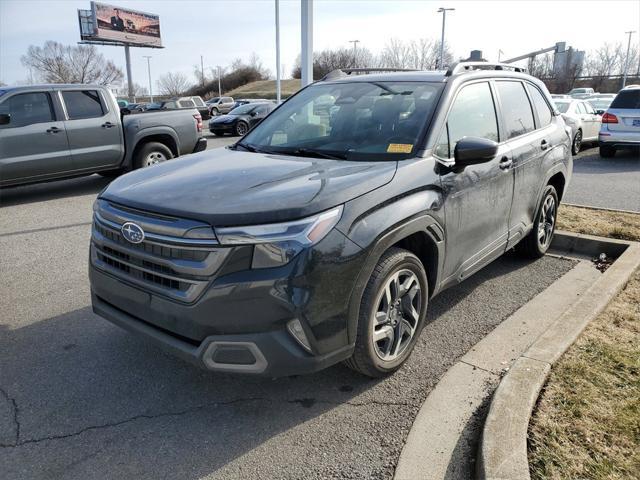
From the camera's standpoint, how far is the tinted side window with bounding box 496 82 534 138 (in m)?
4.42

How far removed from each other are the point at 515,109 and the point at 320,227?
2.86 m

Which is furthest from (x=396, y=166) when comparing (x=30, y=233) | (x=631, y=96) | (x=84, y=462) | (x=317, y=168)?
(x=631, y=96)

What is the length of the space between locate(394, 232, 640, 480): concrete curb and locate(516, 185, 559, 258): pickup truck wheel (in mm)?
584

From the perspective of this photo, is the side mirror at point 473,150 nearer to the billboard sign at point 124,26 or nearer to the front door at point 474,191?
the front door at point 474,191

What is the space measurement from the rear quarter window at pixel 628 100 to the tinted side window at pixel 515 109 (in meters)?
10.2

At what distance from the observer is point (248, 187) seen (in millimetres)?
2850

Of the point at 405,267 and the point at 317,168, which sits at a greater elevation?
the point at 317,168

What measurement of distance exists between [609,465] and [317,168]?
6.96 ft

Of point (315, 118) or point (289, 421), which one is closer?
point (289, 421)

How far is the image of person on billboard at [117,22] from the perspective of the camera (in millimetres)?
63656

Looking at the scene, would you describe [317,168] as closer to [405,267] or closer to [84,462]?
[405,267]

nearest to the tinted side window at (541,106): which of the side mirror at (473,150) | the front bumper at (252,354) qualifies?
the side mirror at (473,150)

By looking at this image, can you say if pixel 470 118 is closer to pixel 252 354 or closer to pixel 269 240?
pixel 269 240

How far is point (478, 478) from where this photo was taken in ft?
7.68
